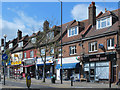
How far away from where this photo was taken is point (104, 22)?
89.1 feet

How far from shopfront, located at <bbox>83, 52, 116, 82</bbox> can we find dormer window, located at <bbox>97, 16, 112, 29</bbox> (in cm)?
443

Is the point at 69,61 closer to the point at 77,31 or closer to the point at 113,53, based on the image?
the point at 77,31

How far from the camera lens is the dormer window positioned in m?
26.5

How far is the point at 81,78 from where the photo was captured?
2812 cm

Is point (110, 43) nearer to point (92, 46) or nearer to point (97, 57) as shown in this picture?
point (97, 57)

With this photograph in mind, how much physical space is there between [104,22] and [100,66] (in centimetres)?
629

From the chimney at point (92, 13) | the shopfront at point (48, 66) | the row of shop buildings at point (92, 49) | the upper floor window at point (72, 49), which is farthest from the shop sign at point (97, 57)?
the shopfront at point (48, 66)

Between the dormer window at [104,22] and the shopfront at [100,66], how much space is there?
443cm

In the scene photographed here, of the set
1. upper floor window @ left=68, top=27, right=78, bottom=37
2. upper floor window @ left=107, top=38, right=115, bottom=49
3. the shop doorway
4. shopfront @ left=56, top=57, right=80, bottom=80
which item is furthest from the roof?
the shop doorway

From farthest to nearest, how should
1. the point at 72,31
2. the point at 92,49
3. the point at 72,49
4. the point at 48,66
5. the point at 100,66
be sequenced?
1. the point at 48,66
2. the point at 72,31
3. the point at 72,49
4. the point at 92,49
5. the point at 100,66

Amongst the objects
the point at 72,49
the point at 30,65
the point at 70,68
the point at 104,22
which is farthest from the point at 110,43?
the point at 30,65

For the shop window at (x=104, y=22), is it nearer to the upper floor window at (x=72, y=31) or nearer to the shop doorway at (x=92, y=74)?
the upper floor window at (x=72, y=31)

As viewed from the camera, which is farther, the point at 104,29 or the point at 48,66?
the point at 48,66

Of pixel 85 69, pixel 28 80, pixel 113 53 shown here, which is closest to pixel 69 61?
pixel 85 69
